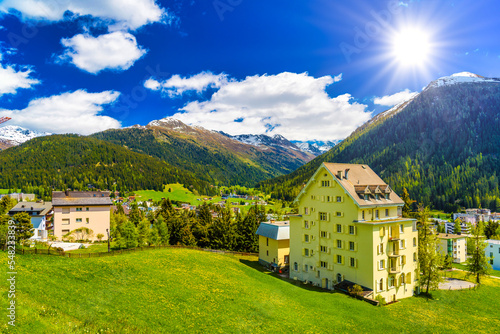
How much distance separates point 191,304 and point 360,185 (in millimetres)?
32720

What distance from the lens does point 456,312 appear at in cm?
4153

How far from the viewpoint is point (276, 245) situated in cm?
6128

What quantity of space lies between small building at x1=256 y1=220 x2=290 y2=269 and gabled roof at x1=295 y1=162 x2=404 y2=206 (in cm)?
1338

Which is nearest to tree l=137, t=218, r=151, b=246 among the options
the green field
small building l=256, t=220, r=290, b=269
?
the green field

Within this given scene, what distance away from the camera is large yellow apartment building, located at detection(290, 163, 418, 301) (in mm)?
43956

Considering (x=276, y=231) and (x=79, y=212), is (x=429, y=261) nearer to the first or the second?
(x=276, y=231)

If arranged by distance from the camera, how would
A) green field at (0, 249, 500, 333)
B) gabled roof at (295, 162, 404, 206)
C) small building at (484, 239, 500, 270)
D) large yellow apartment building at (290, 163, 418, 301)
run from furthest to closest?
small building at (484, 239, 500, 270), gabled roof at (295, 162, 404, 206), large yellow apartment building at (290, 163, 418, 301), green field at (0, 249, 500, 333)

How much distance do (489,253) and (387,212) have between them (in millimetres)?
86207

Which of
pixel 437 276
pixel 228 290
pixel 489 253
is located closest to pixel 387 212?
pixel 437 276

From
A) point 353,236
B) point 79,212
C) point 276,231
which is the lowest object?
point 276,231

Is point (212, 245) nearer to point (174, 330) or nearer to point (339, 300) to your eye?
point (339, 300)

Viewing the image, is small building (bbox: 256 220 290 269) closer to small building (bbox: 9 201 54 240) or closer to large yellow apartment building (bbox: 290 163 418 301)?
large yellow apartment building (bbox: 290 163 418 301)

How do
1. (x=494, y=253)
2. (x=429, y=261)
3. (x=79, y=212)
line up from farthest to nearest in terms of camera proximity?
(x=494, y=253), (x=79, y=212), (x=429, y=261)

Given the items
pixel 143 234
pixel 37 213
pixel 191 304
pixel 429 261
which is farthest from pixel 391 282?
pixel 37 213
